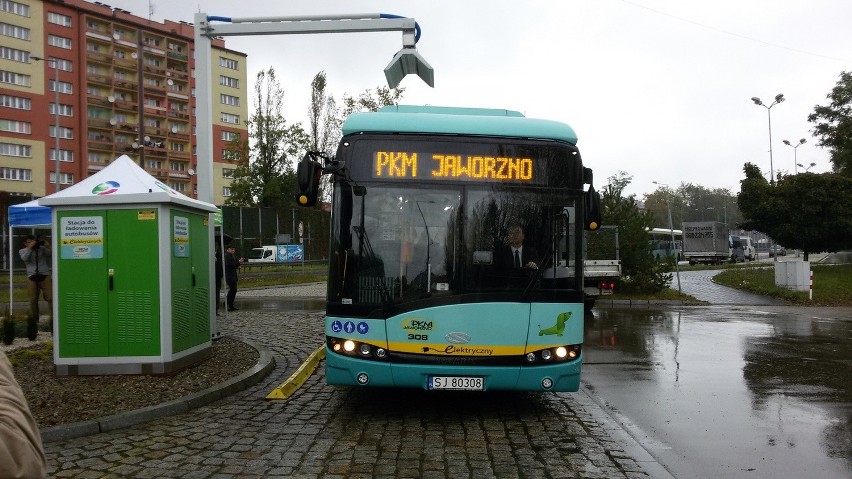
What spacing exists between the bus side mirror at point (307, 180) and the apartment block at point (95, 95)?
44.4m

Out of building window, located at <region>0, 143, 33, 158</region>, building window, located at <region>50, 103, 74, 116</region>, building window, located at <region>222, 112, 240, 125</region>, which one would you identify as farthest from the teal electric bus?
building window, located at <region>222, 112, 240, 125</region>

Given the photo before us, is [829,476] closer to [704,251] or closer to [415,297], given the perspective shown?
[415,297]

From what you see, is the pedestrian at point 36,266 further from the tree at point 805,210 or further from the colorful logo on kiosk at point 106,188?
the tree at point 805,210

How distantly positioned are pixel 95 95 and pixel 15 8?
35.8 ft

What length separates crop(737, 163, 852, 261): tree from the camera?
2925 cm

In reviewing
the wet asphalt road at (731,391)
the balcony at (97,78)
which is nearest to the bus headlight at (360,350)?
the wet asphalt road at (731,391)

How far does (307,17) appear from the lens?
11.3 metres

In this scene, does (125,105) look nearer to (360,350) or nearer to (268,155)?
(268,155)

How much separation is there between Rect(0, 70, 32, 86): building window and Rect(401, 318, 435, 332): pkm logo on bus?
63504mm

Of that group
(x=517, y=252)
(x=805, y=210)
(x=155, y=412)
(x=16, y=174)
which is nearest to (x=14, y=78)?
(x=16, y=174)

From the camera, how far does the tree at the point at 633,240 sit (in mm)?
23531

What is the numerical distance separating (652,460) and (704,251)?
5827cm

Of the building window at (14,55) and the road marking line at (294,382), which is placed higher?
the building window at (14,55)

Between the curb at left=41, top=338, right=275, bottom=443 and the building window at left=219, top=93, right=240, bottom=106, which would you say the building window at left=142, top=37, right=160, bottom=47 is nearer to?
the building window at left=219, top=93, right=240, bottom=106
